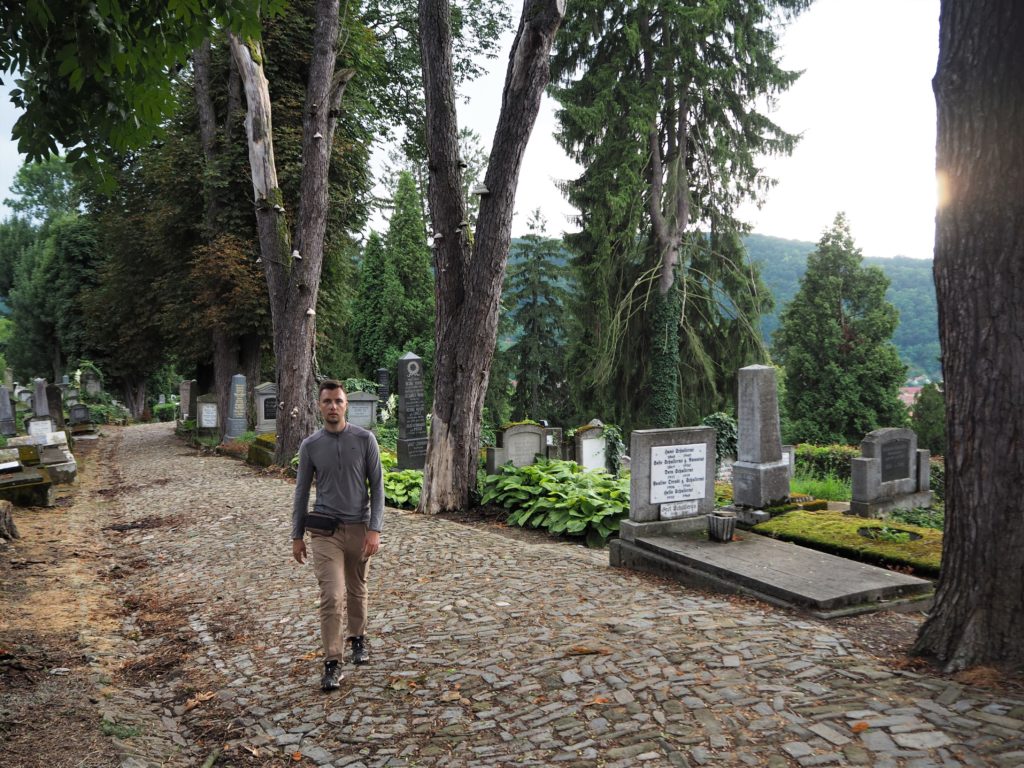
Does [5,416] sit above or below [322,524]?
above

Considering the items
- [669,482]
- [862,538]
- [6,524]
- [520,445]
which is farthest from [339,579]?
[520,445]

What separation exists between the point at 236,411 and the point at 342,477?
55.6 ft

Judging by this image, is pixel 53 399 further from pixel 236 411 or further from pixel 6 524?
pixel 6 524

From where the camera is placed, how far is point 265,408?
21.0 meters

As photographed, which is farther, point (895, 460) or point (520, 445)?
point (520, 445)

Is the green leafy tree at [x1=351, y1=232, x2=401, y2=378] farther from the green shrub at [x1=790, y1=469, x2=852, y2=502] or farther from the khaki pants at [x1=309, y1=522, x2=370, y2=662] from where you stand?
the khaki pants at [x1=309, y1=522, x2=370, y2=662]

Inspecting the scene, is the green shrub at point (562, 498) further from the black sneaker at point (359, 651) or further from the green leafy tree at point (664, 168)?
the green leafy tree at point (664, 168)

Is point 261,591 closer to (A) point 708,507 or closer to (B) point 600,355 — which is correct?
(A) point 708,507

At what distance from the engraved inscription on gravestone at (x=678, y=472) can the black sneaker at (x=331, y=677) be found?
4.15 m

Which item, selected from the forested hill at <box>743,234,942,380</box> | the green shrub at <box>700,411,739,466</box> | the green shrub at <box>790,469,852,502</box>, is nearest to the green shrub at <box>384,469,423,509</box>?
the green shrub at <box>790,469,852,502</box>

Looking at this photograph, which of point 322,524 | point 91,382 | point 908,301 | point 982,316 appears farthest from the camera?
point 908,301

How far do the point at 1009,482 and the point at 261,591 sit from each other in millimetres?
5698

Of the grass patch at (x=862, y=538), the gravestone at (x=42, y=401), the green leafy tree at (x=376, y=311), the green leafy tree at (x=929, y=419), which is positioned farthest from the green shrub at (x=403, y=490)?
Result: the green leafy tree at (x=376, y=311)

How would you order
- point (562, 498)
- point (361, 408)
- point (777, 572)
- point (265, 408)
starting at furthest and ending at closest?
point (265, 408) → point (361, 408) → point (562, 498) → point (777, 572)
